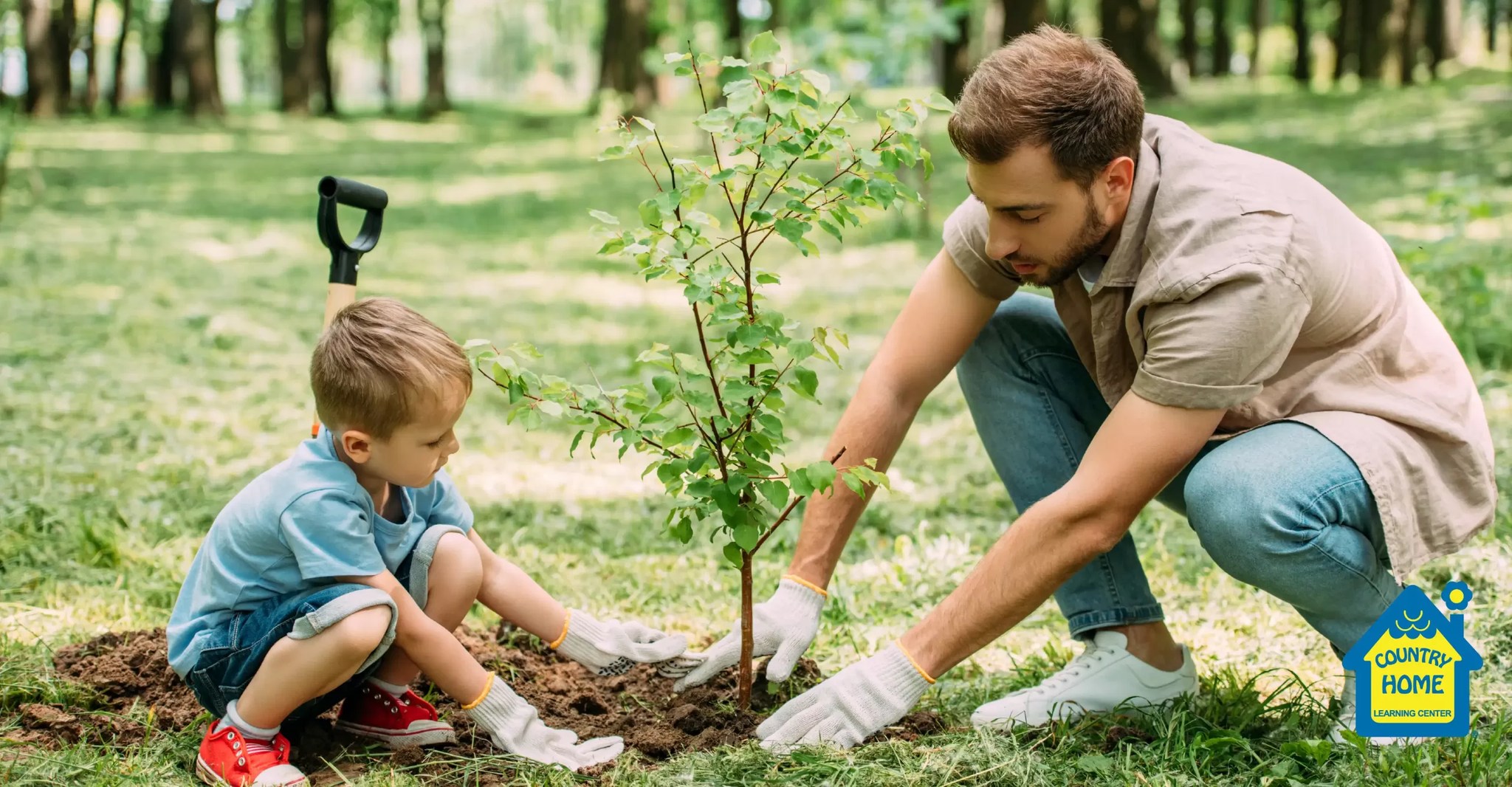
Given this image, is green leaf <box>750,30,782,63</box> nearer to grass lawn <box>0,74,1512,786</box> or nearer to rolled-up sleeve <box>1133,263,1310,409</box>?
rolled-up sleeve <box>1133,263,1310,409</box>

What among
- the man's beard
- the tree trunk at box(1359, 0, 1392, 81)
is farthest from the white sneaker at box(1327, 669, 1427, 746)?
the tree trunk at box(1359, 0, 1392, 81)

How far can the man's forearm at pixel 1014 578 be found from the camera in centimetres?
245

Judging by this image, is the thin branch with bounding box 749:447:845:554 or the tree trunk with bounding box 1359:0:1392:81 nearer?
the thin branch with bounding box 749:447:845:554

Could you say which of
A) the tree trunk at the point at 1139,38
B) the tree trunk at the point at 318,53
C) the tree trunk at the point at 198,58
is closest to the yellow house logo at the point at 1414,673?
the tree trunk at the point at 1139,38

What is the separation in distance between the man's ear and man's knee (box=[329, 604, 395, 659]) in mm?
285

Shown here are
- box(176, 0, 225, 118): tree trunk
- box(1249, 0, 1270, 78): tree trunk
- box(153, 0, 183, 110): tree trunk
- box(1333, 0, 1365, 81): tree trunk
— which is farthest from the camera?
box(153, 0, 183, 110): tree trunk

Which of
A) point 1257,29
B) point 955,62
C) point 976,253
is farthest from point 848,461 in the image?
point 1257,29

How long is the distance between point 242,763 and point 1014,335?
1.89m

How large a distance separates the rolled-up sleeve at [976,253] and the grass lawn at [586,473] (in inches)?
37.2

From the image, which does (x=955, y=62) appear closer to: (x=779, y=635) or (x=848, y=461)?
(x=848, y=461)

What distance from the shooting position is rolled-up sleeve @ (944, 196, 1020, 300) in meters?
2.84

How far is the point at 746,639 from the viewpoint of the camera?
2738mm

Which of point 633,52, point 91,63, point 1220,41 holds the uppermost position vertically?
point 1220,41

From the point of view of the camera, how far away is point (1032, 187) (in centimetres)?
247
